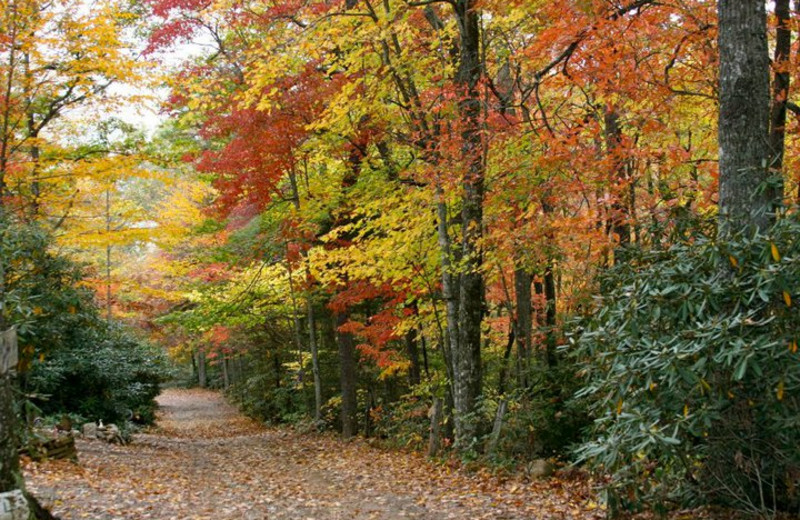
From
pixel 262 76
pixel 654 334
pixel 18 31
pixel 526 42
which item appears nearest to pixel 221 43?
pixel 18 31

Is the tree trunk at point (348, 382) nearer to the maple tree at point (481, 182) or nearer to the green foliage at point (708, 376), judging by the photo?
the maple tree at point (481, 182)

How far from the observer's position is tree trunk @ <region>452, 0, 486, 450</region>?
29.0ft

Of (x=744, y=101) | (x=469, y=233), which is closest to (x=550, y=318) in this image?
(x=469, y=233)

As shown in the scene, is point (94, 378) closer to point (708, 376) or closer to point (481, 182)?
point (481, 182)

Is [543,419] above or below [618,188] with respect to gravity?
below

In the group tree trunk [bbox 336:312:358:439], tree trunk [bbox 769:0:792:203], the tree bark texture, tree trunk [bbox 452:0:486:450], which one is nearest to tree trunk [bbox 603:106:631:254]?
tree trunk [bbox 769:0:792:203]

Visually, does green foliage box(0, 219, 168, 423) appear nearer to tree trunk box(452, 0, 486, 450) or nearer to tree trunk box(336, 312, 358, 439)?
tree trunk box(336, 312, 358, 439)

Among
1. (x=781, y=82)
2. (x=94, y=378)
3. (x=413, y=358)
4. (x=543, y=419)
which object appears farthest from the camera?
(x=94, y=378)

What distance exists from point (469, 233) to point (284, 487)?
15.5 ft

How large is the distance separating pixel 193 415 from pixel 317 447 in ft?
46.8

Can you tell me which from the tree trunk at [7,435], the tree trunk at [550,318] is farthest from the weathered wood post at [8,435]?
the tree trunk at [550,318]

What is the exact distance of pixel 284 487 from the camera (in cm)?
909

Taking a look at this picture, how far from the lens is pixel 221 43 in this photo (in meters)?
14.5

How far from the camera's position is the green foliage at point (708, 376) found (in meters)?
3.74
